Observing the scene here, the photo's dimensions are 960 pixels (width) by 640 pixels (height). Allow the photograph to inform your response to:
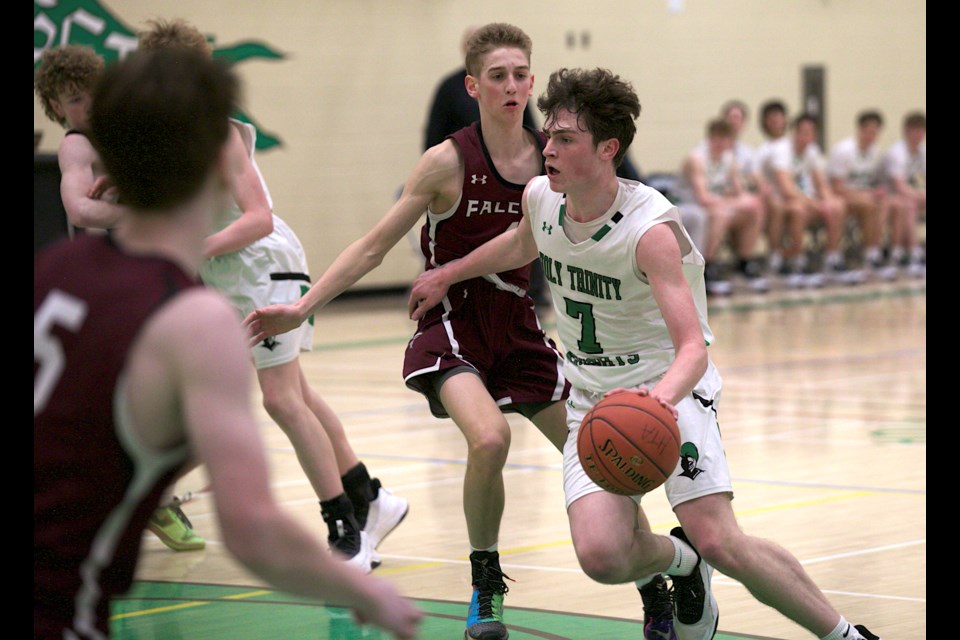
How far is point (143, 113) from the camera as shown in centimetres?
200

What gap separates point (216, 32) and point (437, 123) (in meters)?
5.41

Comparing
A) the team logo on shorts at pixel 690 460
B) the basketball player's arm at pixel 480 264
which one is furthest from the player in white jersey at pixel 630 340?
the basketball player's arm at pixel 480 264

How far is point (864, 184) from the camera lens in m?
17.8

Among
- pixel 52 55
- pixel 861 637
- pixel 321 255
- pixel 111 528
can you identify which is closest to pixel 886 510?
pixel 861 637

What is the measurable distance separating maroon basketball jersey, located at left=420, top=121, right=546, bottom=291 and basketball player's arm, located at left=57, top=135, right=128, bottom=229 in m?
1.06

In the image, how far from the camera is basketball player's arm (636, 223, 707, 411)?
3451mm

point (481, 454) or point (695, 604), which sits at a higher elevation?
point (481, 454)

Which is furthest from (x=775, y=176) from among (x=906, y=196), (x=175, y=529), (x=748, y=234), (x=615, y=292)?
(x=615, y=292)

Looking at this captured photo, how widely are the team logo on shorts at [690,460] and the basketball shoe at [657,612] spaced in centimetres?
43

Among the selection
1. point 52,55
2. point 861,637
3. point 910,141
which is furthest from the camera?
point 910,141

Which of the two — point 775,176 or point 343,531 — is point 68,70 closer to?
point 343,531

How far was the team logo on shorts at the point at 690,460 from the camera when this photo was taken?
3766mm

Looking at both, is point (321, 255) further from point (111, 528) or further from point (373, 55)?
point (111, 528)

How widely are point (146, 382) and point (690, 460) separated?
2.11m
